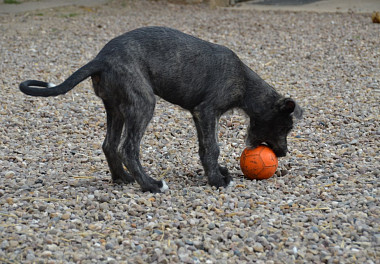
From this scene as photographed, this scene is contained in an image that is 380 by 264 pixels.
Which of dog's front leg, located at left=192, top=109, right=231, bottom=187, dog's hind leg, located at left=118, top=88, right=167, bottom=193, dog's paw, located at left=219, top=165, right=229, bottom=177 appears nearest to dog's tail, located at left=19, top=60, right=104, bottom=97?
dog's hind leg, located at left=118, top=88, right=167, bottom=193

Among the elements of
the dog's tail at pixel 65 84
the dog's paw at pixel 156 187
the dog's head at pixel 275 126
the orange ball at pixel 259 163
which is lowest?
the dog's paw at pixel 156 187

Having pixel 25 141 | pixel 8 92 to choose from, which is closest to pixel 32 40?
pixel 8 92

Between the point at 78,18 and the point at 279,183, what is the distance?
32.8 feet

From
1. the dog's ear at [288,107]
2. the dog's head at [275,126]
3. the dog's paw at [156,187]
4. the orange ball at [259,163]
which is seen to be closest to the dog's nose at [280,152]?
the dog's head at [275,126]

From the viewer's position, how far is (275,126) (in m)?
5.58

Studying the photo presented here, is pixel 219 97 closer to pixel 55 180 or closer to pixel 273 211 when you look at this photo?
pixel 273 211

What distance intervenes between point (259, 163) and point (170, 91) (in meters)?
1.10

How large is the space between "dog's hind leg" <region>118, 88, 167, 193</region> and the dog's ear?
1.27 metres

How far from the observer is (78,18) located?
1416 centimetres

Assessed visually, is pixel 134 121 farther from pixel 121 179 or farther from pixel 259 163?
pixel 259 163

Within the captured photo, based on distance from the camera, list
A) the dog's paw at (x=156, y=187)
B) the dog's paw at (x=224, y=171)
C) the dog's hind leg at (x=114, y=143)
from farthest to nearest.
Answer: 1. the dog's paw at (x=224, y=171)
2. the dog's hind leg at (x=114, y=143)
3. the dog's paw at (x=156, y=187)

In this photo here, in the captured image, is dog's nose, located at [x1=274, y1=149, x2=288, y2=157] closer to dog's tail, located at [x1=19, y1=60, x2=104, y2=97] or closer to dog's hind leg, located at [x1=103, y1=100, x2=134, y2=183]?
dog's hind leg, located at [x1=103, y1=100, x2=134, y2=183]

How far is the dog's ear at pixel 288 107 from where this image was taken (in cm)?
538

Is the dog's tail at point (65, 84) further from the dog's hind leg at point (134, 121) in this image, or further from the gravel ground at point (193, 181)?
the gravel ground at point (193, 181)
